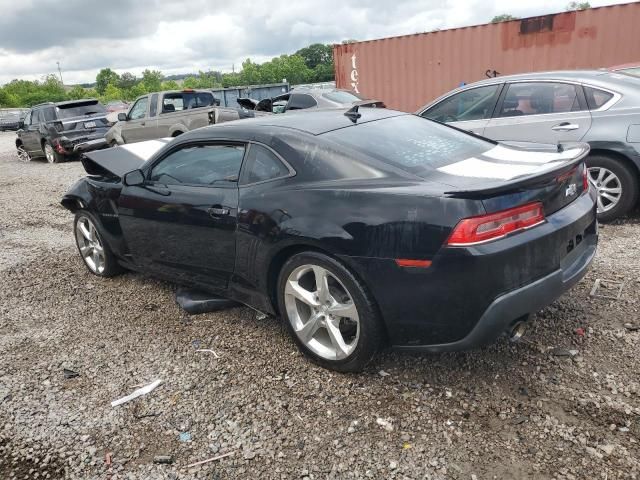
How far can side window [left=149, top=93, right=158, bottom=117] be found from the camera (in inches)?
439

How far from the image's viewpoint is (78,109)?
1336 centimetres

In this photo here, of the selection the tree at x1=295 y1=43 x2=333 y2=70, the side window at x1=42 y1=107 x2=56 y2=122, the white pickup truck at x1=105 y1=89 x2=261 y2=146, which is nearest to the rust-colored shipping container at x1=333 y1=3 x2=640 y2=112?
the white pickup truck at x1=105 y1=89 x2=261 y2=146

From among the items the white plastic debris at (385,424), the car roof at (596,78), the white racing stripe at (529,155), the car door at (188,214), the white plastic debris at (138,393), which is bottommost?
the white plastic debris at (138,393)

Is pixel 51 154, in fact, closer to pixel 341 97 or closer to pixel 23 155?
pixel 23 155

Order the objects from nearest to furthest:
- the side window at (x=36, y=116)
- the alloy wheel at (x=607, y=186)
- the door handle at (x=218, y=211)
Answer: the door handle at (x=218, y=211)
the alloy wheel at (x=607, y=186)
the side window at (x=36, y=116)

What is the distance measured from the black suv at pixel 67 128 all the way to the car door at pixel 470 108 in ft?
30.3

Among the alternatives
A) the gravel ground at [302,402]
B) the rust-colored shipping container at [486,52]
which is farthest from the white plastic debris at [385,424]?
the rust-colored shipping container at [486,52]

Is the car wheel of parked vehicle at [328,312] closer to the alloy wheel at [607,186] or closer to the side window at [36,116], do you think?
the alloy wheel at [607,186]

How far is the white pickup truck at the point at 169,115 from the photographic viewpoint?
33.7 feet

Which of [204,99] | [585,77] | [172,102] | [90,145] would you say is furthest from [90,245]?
[90,145]

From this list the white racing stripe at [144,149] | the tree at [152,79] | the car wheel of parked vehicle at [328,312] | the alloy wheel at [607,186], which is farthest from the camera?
the tree at [152,79]

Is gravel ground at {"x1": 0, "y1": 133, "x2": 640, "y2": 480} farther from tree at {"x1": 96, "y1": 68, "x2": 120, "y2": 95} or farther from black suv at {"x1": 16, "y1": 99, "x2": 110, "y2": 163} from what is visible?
tree at {"x1": 96, "y1": 68, "x2": 120, "y2": 95}

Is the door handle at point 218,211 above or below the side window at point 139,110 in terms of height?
below

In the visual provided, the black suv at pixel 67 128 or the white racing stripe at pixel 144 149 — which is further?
the black suv at pixel 67 128
